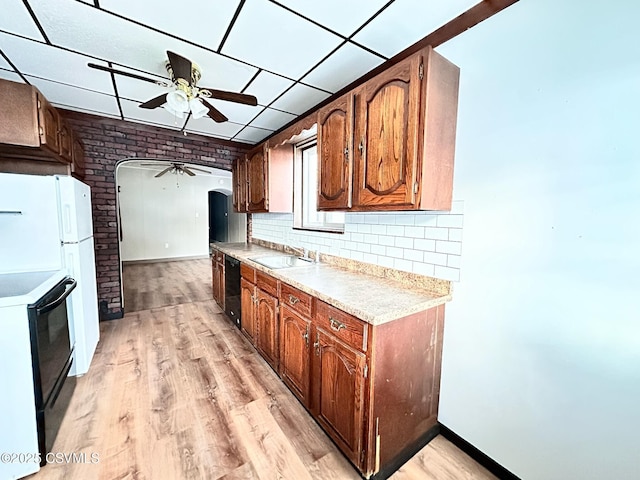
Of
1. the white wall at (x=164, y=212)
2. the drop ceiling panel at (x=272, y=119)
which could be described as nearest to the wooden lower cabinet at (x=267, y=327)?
the drop ceiling panel at (x=272, y=119)

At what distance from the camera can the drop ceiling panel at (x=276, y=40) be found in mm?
1496

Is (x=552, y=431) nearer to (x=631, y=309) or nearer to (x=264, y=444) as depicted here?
(x=631, y=309)

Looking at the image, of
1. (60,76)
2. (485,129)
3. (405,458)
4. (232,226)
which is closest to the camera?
(485,129)

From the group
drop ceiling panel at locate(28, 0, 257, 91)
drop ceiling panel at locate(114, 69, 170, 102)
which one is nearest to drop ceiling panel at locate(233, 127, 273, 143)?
drop ceiling panel at locate(114, 69, 170, 102)

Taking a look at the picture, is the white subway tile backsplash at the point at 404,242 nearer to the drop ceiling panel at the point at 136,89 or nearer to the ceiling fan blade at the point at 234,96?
the ceiling fan blade at the point at 234,96

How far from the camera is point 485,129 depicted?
1413 mm

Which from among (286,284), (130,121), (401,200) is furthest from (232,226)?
(401,200)

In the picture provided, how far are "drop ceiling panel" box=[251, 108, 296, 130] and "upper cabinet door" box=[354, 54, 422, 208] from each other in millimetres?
1520

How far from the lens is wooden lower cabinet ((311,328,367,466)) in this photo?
A: 1.37 m

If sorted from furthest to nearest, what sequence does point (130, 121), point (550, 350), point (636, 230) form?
point (130, 121)
point (550, 350)
point (636, 230)

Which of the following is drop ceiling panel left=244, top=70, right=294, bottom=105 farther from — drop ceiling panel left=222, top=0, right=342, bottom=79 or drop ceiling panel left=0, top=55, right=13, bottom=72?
drop ceiling panel left=0, top=55, right=13, bottom=72

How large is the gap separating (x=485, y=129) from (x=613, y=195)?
24.3 inches

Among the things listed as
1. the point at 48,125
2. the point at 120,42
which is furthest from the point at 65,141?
the point at 120,42

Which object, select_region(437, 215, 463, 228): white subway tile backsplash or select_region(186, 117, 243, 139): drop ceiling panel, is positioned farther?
select_region(186, 117, 243, 139): drop ceiling panel
